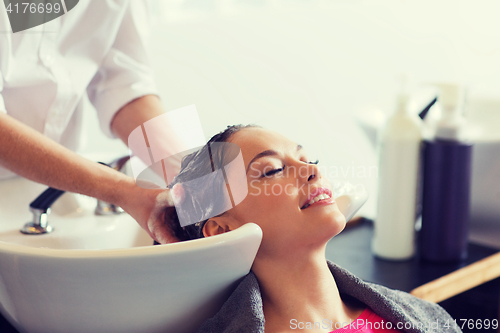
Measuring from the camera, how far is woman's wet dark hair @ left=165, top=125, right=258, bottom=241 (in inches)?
30.1

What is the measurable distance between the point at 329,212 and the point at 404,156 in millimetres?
443

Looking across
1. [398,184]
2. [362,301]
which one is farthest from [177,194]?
[398,184]

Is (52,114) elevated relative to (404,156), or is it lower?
elevated

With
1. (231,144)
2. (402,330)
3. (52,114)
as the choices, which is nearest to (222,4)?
(52,114)

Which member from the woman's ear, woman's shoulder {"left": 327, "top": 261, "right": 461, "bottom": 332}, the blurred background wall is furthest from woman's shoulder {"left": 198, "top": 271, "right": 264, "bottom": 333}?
the blurred background wall

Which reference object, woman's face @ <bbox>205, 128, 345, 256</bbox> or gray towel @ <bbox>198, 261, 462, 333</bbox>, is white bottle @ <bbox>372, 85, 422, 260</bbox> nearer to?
gray towel @ <bbox>198, 261, 462, 333</bbox>

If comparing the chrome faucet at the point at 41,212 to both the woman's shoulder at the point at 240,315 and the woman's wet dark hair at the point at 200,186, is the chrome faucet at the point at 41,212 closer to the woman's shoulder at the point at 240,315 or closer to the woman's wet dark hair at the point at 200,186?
the woman's wet dark hair at the point at 200,186

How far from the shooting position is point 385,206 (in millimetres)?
1146

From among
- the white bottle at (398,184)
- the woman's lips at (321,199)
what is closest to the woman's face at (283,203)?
the woman's lips at (321,199)

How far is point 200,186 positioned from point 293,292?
23 centimetres

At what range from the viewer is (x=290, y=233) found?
2.40ft

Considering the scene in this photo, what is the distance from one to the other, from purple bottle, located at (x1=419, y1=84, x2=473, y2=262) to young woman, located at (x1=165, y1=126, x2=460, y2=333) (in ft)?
1.22

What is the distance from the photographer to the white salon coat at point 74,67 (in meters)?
0.93

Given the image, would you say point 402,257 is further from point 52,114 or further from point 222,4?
point 222,4
